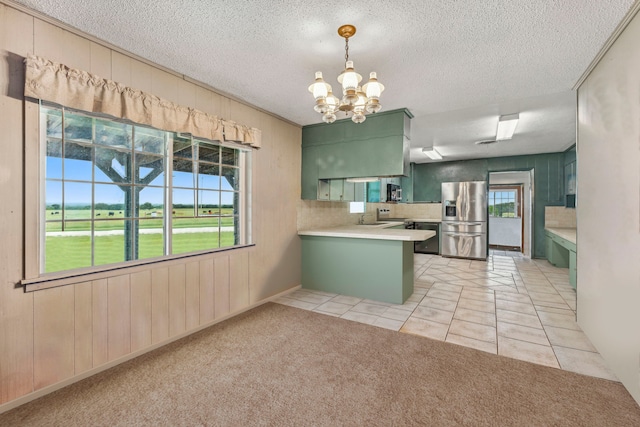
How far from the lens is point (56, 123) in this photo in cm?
196

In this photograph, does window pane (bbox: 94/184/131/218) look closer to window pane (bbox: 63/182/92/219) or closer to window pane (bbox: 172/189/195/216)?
window pane (bbox: 63/182/92/219)

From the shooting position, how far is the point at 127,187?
2357 millimetres

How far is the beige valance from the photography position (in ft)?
5.78

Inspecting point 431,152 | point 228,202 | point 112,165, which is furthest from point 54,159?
point 431,152

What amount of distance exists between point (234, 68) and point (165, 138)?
0.92 meters

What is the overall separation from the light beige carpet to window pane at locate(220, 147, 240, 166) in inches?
77.3

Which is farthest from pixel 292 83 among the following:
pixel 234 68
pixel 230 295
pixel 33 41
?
pixel 230 295

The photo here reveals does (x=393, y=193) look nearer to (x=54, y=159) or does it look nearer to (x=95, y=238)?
(x=95, y=238)

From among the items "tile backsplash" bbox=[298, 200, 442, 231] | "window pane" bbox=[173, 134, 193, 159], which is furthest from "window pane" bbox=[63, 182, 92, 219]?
"tile backsplash" bbox=[298, 200, 442, 231]

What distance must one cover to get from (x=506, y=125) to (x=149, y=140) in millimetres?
4698

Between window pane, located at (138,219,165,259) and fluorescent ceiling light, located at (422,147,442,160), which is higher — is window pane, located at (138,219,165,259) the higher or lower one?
the lower one

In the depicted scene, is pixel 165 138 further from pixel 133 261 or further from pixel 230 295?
pixel 230 295

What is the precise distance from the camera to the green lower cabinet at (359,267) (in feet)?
11.5

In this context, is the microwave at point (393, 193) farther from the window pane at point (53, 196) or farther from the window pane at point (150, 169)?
the window pane at point (53, 196)
